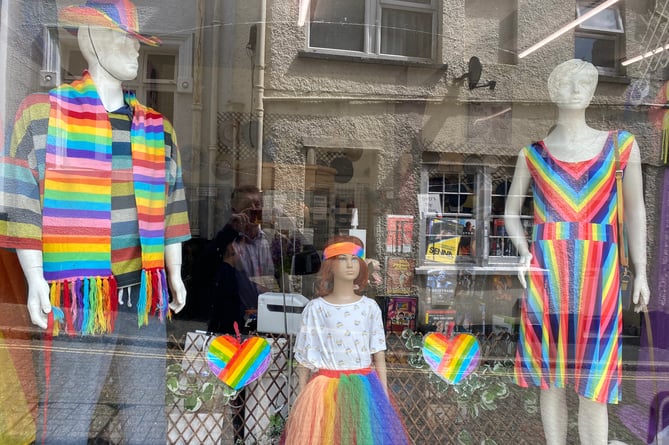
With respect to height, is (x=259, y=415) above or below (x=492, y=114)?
below

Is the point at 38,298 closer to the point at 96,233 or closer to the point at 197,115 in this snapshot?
the point at 96,233

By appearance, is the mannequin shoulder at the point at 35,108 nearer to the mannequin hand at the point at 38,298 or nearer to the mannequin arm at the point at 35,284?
the mannequin arm at the point at 35,284

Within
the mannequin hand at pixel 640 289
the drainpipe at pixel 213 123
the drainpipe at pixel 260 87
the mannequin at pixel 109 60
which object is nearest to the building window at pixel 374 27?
the drainpipe at pixel 260 87

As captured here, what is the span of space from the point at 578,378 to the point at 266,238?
1671 mm

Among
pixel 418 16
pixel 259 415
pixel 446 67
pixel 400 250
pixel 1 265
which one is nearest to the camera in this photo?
pixel 1 265

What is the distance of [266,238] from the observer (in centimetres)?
277

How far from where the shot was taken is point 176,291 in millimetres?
2109

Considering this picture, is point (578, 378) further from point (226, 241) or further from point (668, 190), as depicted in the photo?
point (226, 241)

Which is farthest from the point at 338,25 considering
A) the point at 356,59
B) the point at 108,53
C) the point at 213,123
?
the point at 108,53

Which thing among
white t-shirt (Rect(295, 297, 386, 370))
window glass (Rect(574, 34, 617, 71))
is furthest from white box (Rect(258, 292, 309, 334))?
window glass (Rect(574, 34, 617, 71))

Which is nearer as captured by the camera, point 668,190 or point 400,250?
point 668,190

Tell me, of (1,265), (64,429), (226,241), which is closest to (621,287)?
(226,241)

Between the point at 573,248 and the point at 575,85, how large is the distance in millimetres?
728

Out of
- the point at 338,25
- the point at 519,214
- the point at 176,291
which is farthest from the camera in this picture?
the point at 338,25
